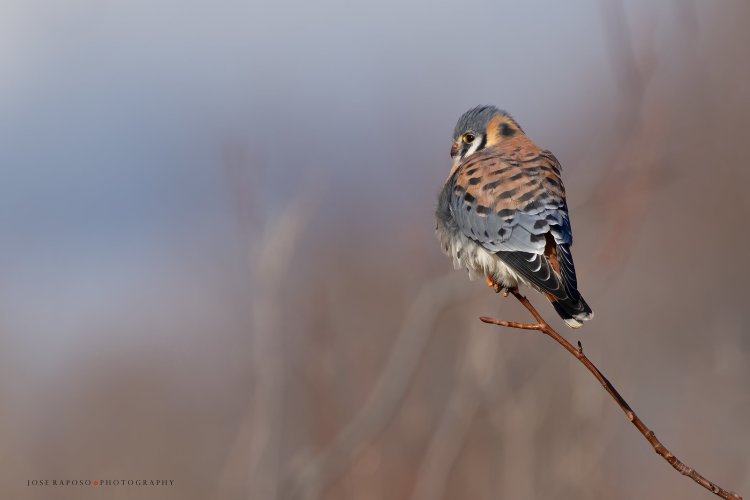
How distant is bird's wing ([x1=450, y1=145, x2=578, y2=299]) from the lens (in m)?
2.62

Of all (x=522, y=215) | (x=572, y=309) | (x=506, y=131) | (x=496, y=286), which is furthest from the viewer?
(x=506, y=131)

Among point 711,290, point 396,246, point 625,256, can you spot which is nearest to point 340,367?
point 625,256

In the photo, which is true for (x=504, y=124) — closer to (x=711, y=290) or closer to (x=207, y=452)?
(x=207, y=452)

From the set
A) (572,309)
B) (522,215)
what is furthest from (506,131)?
(572,309)

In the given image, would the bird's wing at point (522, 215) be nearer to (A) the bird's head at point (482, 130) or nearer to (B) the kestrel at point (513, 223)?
(B) the kestrel at point (513, 223)

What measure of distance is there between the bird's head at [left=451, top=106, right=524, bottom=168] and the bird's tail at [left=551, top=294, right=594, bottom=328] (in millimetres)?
996

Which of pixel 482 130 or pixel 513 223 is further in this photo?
A: pixel 482 130

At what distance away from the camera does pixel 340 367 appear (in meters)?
3.53

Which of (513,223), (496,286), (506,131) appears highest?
(506,131)

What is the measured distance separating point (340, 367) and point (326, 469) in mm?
726

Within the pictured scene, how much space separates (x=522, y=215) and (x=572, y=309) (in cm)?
39

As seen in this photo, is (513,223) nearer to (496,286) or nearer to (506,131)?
(496,286)

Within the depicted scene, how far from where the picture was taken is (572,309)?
2.48 meters

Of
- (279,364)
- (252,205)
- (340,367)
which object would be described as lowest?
(340,367)
